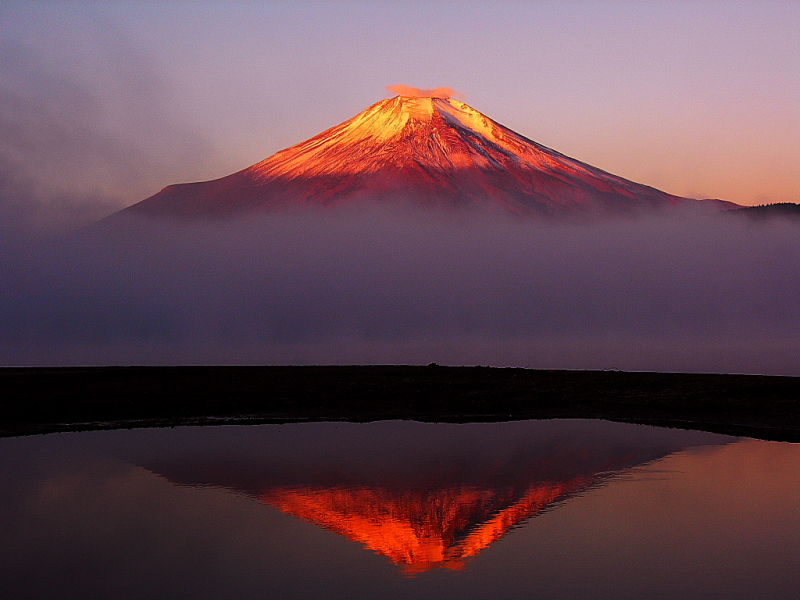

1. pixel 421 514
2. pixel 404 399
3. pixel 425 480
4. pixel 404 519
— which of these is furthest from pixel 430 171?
pixel 404 519

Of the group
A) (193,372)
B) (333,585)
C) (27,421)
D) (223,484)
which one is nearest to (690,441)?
(223,484)

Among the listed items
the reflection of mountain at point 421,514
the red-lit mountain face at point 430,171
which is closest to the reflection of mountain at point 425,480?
the reflection of mountain at point 421,514

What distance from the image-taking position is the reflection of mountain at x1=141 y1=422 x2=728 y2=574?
68.3ft

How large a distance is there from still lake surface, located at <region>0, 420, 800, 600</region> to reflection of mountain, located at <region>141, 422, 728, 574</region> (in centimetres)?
9

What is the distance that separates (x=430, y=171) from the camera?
550ft

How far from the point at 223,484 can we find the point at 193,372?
37737 millimetres

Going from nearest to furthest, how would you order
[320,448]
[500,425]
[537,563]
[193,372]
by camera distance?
[537,563] → [320,448] → [500,425] → [193,372]

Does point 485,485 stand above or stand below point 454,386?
below

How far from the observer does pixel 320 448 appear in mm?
34750

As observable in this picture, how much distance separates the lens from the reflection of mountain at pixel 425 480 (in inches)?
819

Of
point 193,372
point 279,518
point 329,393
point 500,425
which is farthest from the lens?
point 193,372

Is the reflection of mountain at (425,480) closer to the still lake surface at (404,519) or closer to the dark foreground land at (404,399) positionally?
the still lake surface at (404,519)

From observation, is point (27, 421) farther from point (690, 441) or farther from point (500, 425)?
point (690, 441)

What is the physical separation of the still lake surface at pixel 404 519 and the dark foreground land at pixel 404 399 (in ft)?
21.4
